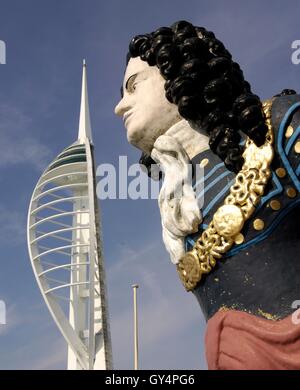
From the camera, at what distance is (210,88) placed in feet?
10.5

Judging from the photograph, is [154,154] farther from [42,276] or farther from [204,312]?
[42,276]

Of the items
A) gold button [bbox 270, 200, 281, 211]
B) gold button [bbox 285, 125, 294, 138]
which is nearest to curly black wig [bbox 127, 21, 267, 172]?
gold button [bbox 285, 125, 294, 138]

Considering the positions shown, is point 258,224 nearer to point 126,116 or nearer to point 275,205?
point 275,205

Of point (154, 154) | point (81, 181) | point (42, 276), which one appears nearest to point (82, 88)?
point (81, 181)

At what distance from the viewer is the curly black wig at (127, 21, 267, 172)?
3.08 m

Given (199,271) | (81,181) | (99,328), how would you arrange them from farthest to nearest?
1. (81,181)
2. (99,328)
3. (199,271)

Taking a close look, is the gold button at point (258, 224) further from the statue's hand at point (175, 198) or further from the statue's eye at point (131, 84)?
the statue's eye at point (131, 84)

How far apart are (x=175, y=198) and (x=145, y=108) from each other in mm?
641

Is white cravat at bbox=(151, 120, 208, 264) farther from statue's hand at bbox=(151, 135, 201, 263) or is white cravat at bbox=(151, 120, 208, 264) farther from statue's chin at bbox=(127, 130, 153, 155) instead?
statue's chin at bbox=(127, 130, 153, 155)

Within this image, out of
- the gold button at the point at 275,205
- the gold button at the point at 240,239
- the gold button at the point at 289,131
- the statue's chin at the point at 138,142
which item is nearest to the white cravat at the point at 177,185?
the statue's chin at the point at 138,142

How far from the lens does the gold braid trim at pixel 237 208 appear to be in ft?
9.71

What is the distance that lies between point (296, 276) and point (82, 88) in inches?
1539

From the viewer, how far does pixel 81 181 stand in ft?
122
